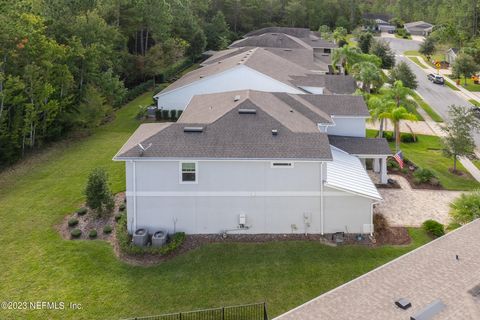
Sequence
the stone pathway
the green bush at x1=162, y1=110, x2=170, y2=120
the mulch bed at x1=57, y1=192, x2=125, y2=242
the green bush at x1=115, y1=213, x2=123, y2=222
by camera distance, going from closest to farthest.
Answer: the mulch bed at x1=57, y1=192, x2=125, y2=242, the green bush at x1=115, y1=213, x2=123, y2=222, the stone pathway, the green bush at x1=162, y1=110, x2=170, y2=120

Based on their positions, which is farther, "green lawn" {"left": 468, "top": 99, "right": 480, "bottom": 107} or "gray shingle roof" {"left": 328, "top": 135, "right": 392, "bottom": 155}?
"green lawn" {"left": 468, "top": 99, "right": 480, "bottom": 107}

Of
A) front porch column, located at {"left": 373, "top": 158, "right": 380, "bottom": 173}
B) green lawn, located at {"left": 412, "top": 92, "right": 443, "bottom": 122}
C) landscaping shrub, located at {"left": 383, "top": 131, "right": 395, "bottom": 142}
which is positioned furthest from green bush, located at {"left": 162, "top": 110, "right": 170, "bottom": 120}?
green lawn, located at {"left": 412, "top": 92, "right": 443, "bottom": 122}

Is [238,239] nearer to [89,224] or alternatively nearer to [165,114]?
[89,224]

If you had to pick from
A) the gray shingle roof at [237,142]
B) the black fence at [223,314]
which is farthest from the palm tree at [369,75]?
the black fence at [223,314]

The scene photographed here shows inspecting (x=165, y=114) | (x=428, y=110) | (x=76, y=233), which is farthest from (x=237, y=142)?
(x=428, y=110)

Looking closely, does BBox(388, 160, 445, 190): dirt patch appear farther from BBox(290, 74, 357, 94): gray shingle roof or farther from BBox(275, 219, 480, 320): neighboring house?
BBox(275, 219, 480, 320): neighboring house

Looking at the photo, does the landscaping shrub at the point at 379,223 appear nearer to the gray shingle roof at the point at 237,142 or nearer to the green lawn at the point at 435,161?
the gray shingle roof at the point at 237,142
